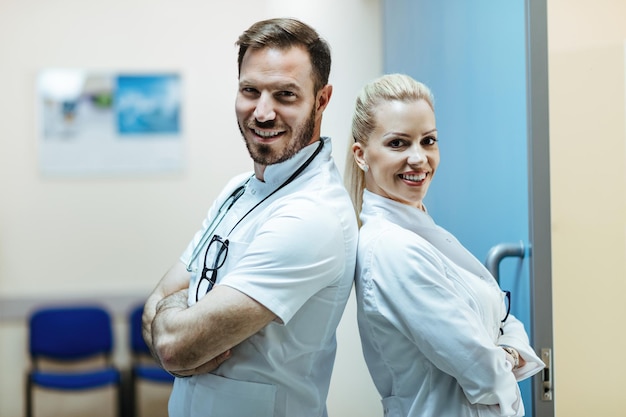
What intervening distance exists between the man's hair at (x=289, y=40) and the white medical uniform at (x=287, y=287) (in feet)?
0.54

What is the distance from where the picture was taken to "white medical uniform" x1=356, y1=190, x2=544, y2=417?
3.78 feet

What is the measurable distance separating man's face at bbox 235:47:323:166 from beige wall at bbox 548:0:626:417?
0.54 meters

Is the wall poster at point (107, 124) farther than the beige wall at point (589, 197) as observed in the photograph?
Yes

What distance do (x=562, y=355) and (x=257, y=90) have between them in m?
0.88

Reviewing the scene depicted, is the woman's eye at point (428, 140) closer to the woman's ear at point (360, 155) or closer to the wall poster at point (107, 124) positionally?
the woman's ear at point (360, 155)

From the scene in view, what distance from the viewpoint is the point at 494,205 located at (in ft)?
5.21

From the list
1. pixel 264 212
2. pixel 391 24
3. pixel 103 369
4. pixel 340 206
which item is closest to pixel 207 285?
pixel 264 212

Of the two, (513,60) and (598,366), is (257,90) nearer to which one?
(513,60)

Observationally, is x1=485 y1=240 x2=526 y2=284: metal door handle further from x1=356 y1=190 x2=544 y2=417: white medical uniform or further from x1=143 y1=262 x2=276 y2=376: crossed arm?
x1=143 y1=262 x2=276 y2=376: crossed arm

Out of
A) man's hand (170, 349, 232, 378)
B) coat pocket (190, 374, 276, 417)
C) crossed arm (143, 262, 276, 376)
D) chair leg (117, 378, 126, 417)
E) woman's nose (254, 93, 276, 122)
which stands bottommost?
chair leg (117, 378, 126, 417)

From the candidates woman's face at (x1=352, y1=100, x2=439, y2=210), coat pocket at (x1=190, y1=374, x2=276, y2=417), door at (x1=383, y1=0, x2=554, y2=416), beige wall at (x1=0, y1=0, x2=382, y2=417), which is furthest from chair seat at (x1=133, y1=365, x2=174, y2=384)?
woman's face at (x1=352, y1=100, x2=439, y2=210)

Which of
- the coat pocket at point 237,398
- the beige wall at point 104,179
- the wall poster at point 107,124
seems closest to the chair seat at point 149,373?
the beige wall at point 104,179

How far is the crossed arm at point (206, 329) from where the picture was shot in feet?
3.87

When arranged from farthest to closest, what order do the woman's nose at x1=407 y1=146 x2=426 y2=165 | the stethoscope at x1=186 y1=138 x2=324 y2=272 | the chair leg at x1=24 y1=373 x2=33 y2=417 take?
the chair leg at x1=24 y1=373 x2=33 y2=417
the stethoscope at x1=186 y1=138 x2=324 y2=272
the woman's nose at x1=407 y1=146 x2=426 y2=165
